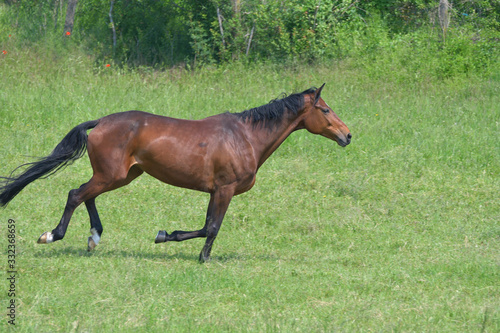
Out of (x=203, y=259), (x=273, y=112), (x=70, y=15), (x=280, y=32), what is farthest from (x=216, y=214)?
(x=70, y=15)

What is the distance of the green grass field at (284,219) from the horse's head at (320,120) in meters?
1.38

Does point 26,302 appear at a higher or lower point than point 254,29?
lower

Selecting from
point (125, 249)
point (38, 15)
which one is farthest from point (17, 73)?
point (125, 249)

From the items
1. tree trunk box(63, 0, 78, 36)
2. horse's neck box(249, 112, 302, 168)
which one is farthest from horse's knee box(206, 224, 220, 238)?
tree trunk box(63, 0, 78, 36)

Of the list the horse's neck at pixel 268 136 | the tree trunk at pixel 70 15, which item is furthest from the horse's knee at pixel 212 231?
the tree trunk at pixel 70 15

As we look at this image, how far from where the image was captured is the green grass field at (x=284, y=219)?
18.1ft

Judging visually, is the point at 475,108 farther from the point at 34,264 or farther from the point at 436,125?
the point at 34,264

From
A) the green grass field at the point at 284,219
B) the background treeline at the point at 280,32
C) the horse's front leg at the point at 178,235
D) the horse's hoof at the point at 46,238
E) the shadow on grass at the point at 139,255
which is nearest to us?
the green grass field at the point at 284,219

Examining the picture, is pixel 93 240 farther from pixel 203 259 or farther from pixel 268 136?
pixel 268 136

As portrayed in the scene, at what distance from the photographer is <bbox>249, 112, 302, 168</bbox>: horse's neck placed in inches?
285

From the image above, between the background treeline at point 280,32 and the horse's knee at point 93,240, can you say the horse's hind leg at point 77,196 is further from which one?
the background treeline at point 280,32

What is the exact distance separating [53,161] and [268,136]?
2.24 m

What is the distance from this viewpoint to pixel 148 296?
5.66m

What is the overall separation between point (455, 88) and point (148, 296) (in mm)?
10066
